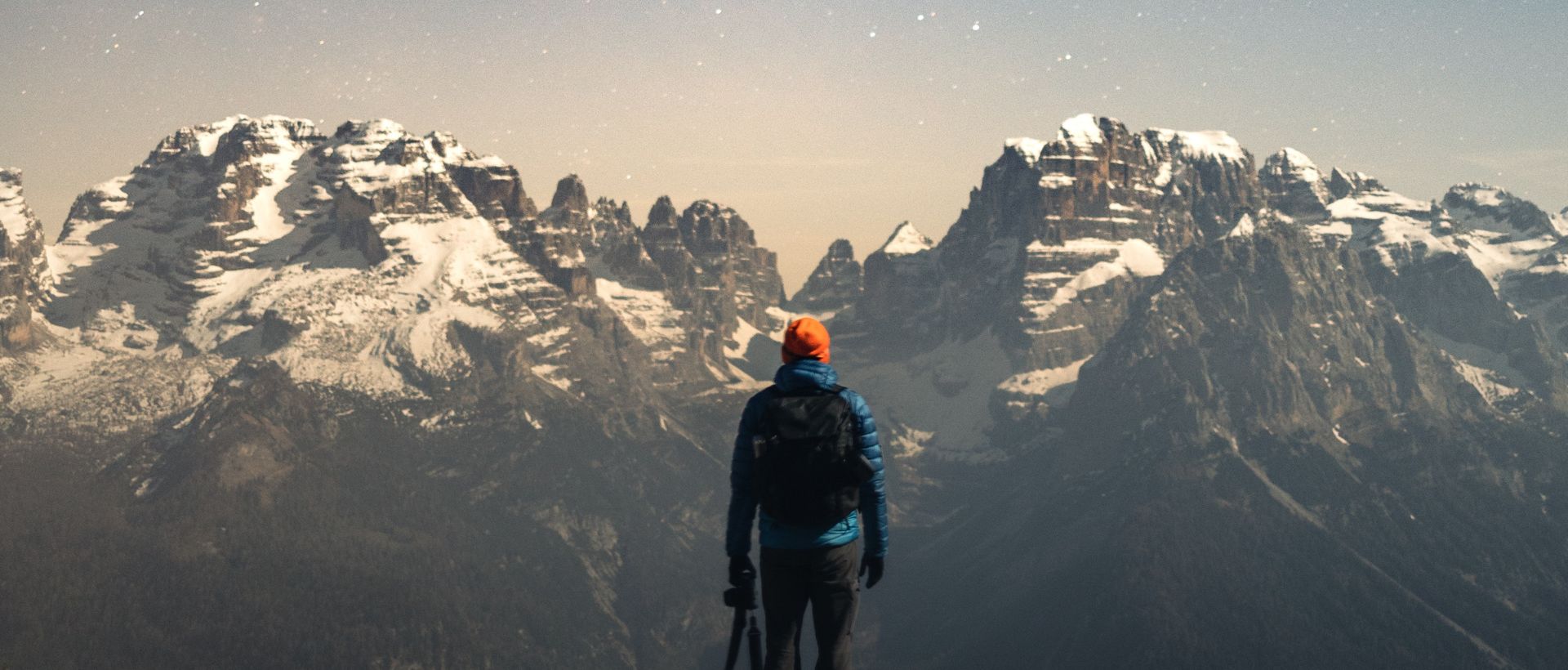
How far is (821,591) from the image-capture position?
2466 cm

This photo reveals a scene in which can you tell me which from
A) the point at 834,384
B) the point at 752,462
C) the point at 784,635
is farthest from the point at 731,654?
the point at 834,384

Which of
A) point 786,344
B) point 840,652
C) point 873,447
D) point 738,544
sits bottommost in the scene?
point 840,652

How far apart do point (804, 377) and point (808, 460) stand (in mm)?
1397

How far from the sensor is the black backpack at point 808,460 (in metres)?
24.0

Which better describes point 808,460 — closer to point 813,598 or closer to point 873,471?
point 873,471

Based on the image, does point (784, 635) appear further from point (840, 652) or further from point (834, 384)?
point (834, 384)

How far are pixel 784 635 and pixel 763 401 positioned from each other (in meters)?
4.10

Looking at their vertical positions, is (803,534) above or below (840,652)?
above

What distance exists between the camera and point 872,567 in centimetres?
2386

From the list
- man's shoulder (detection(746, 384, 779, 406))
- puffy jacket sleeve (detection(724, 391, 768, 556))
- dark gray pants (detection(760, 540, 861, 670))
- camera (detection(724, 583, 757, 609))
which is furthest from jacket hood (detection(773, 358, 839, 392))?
camera (detection(724, 583, 757, 609))

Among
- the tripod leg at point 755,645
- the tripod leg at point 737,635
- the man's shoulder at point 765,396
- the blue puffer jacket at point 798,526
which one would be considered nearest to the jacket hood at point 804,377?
the blue puffer jacket at point 798,526

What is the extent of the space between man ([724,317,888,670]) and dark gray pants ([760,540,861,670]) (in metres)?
0.01

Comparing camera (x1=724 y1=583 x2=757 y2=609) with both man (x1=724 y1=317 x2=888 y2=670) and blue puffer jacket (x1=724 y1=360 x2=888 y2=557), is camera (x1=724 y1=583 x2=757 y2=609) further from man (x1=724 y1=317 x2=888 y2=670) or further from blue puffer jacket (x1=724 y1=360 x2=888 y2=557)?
blue puffer jacket (x1=724 y1=360 x2=888 y2=557)

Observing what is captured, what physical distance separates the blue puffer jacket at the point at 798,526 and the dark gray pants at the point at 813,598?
0.21m
